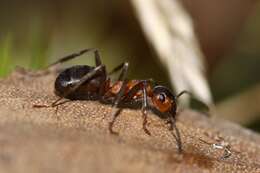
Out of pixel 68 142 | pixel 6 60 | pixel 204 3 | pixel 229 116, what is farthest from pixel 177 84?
pixel 68 142

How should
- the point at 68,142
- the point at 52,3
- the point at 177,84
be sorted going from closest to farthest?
the point at 68,142 < the point at 177,84 < the point at 52,3

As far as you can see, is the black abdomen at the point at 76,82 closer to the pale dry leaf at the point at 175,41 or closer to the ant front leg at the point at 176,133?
the ant front leg at the point at 176,133

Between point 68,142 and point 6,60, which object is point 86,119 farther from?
point 6,60

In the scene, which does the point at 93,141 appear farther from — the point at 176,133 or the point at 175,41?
the point at 175,41

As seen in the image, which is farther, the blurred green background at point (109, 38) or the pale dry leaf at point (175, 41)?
the blurred green background at point (109, 38)

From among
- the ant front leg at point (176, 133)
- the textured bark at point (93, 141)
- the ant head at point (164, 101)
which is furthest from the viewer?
the ant head at point (164, 101)

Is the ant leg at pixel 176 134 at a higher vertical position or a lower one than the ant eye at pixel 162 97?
lower

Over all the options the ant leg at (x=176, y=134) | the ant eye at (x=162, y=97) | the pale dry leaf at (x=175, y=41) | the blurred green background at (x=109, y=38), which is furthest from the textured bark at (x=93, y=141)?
the blurred green background at (x=109, y=38)
